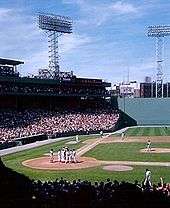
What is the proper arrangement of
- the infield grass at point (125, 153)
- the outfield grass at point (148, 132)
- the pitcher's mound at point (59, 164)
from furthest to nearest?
the outfield grass at point (148, 132), the infield grass at point (125, 153), the pitcher's mound at point (59, 164)

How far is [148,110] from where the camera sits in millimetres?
83062

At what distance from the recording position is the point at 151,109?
83.1 metres

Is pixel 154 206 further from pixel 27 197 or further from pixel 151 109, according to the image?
pixel 151 109

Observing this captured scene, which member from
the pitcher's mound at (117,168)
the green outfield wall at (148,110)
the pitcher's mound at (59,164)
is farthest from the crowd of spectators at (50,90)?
the pitcher's mound at (117,168)

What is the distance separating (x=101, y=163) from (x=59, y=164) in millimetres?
3308

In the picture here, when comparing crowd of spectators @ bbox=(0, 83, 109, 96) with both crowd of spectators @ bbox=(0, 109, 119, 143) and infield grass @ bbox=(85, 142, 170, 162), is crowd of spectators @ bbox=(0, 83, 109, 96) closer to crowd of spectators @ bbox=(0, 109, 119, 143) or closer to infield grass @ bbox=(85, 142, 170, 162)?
crowd of spectators @ bbox=(0, 109, 119, 143)

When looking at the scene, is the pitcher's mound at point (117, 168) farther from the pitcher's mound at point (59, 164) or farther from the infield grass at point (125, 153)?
the infield grass at point (125, 153)

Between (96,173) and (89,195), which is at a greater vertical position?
(89,195)

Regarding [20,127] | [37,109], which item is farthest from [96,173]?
[37,109]

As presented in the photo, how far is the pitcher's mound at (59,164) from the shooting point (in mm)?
33219

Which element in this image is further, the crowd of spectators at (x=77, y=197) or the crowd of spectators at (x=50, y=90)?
the crowd of spectators at (x=50, y=90)

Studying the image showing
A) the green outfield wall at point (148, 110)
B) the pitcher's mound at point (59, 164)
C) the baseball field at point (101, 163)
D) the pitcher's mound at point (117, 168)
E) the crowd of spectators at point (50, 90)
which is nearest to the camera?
the baseball field at point (101, 163)

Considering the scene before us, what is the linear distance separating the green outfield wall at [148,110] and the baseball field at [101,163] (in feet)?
111

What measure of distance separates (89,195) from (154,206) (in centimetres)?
188
